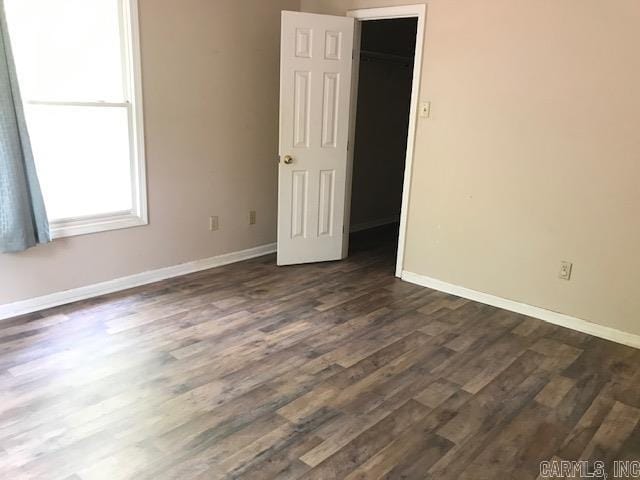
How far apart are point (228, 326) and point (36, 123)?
174 cm

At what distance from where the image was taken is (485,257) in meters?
3.77

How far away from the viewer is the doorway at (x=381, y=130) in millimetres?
5336

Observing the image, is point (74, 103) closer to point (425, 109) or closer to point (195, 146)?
point (195, 146)

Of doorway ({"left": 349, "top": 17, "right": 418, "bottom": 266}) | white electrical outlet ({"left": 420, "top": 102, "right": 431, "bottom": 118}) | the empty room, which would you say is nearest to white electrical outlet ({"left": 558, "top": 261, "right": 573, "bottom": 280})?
the empty room

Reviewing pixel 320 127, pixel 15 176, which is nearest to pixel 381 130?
pixel 320 127

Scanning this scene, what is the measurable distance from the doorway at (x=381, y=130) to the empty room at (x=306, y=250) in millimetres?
1003

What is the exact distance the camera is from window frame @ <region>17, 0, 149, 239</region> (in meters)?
3.40

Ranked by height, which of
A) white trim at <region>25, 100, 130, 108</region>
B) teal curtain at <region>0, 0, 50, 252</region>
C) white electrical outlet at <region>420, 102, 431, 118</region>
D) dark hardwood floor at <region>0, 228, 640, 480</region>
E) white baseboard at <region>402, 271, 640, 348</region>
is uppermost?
white electrical outlet at <region>420, 102, 431, 118</region>

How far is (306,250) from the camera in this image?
445cm

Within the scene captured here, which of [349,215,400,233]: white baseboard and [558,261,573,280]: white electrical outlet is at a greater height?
[558,261,573,280]: white electrical outlet

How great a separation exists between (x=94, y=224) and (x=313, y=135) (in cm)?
182

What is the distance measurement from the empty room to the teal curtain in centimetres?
1

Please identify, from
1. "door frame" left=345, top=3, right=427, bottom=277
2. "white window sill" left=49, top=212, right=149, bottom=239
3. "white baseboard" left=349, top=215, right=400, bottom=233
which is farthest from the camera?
"white baseboard" left=349, top=215, right=400, bottom=233

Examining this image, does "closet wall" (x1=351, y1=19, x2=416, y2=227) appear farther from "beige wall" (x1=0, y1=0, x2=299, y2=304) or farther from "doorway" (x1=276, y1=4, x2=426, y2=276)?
"beige wall" (x1=0, y1=0, x2=299, y2=304)
